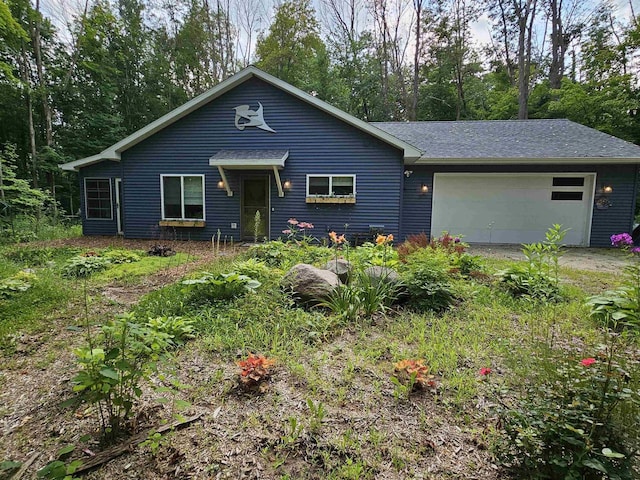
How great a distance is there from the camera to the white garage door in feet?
29.2

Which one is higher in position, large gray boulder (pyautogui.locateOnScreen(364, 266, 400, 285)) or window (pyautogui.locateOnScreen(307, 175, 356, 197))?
window (pyautogui.locateOnScreen(307, 175, 356, 197))

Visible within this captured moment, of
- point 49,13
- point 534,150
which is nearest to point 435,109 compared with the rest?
point 534,150

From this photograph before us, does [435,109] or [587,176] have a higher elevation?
[435,109]

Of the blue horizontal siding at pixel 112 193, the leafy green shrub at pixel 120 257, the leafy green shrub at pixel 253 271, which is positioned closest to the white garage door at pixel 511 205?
the leafy green shrub at pixel 253 271

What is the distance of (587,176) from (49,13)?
20262 mm

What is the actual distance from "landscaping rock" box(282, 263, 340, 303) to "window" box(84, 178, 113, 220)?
8.59 meters

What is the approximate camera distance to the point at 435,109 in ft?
62.5

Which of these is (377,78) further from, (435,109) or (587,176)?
(587,176)

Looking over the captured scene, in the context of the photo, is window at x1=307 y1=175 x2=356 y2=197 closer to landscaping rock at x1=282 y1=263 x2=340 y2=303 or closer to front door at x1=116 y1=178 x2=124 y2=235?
landscaping rock at x1=282 y1=263 x2=340 y2=303

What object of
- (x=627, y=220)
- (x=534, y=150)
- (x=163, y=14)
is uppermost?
(x=163, y=14)

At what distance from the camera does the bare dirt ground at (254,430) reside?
1524 mm

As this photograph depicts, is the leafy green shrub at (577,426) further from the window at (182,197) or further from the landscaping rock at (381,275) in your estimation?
the window at (182,197)

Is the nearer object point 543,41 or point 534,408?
point 534,408

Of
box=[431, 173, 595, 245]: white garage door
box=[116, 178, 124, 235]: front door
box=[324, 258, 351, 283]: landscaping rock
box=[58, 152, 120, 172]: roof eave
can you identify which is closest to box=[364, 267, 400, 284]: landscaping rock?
box=[324, 258, 351, 283]: landscaping rock
